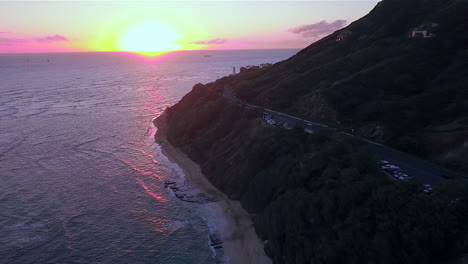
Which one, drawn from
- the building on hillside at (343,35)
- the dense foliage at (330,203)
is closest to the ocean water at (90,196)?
the dense foliage at (330,203)

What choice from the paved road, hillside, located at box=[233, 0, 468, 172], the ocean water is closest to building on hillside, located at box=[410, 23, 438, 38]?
hillside, located at box=[233, 0, 468, 172]

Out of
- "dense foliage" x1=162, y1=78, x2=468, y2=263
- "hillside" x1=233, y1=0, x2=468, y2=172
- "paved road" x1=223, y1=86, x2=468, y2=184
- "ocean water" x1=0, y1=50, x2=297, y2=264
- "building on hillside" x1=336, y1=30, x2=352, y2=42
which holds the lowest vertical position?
"ocean water" x1=0, y1=50, x2=297, y2=264

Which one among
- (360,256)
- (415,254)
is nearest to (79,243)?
(360,256)

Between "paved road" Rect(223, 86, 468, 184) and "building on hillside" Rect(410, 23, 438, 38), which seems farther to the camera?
"building on hillside" Rect(410, 23, 438, 38)

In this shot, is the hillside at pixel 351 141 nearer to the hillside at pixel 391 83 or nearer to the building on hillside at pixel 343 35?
the hillside at pixel 391 83

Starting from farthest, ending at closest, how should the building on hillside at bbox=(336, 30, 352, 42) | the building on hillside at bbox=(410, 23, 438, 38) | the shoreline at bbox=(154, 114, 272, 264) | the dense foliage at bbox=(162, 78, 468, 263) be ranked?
the building on hillside at bbox=(336, 30, 352, 42) → the building on hillside at bbox=(410, 23, 438, 38) → the shoreline at bbox=(154, 114, 272, 264) → the dense foliage at bbox=(162, 78, 468, 263)

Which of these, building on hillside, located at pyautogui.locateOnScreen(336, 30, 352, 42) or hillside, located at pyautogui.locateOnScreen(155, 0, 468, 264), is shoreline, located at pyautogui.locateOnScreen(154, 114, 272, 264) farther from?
building on hillside, located at pyautogui.locateOnScreen(336, 30, 352, 42)

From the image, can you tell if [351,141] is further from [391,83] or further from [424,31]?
[424,31]
